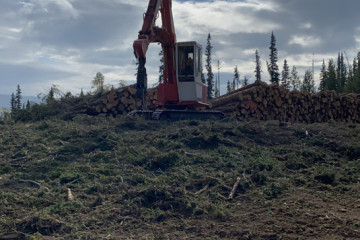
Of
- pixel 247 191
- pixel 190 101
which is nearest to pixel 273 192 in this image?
pixel 247 191

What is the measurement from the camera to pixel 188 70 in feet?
48.1

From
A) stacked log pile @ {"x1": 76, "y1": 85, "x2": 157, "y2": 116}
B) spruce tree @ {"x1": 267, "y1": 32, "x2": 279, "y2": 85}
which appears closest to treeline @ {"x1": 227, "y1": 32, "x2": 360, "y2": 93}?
spruce tree @ {"x1": 267, "y1": 32, "x2": 279, "y2": 85}

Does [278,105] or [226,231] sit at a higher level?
[278,105]

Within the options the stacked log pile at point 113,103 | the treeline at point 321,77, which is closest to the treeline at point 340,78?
the treeline at point 321,77

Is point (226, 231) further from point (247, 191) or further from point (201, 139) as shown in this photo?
point (201, 139)

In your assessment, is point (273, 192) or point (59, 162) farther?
point (59, 162)

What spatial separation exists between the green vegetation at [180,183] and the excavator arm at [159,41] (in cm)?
245

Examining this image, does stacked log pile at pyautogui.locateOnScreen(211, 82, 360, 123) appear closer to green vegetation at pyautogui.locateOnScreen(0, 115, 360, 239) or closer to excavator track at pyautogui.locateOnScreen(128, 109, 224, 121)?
excavator track at pyautogui.locateOnScreen(128, 109, 224, 121)

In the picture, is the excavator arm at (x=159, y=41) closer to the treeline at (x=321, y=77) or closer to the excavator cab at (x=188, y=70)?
the excavator cab at (x=188, y=70)

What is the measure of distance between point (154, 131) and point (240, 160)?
3584 mm

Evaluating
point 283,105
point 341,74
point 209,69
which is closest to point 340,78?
point 341,74

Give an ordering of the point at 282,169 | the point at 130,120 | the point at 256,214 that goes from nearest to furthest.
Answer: the point at 256,214, the point at 282,169, the point at 130,120

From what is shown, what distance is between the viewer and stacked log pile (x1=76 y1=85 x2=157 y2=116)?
15.9 meters

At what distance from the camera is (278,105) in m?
19.6
